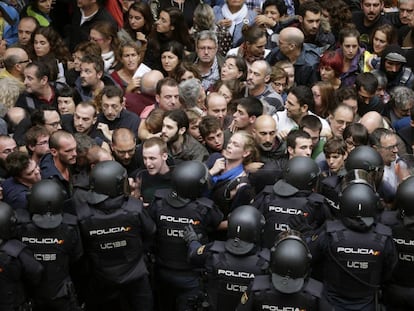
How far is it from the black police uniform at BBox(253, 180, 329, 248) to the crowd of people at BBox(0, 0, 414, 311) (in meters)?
0.01

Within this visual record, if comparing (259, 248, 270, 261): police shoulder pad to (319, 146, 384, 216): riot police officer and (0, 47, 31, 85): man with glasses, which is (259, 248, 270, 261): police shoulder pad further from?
(0, 47, 31, 85): man with glasses

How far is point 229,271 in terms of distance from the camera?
7.00 m

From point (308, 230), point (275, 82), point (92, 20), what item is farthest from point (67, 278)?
point (92, 20)

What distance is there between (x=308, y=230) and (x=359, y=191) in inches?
24.7

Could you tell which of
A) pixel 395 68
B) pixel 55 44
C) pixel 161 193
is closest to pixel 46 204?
pixel 161 193

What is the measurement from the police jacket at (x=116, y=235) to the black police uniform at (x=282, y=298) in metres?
1.41

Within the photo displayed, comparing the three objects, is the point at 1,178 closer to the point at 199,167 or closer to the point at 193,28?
the point at 199,167

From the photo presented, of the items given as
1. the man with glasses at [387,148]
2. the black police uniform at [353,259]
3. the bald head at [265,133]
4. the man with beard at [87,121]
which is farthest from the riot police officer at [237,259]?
the man with beard at [87,121]

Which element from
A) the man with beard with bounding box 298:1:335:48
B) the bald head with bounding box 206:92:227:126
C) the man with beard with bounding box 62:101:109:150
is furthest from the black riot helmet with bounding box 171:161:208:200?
the man with beard with bounding box 298:1:335:48

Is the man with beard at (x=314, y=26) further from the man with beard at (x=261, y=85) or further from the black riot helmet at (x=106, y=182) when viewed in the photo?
the black riot helmet at (x=106, y=182)

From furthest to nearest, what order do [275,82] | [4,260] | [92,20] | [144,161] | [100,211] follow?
[92,20]
[275,82]
[144,161]
[100,211]
[4,260]

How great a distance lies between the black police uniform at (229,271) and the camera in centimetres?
696

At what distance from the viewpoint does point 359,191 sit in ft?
23.9

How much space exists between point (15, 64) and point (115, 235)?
137 inches
